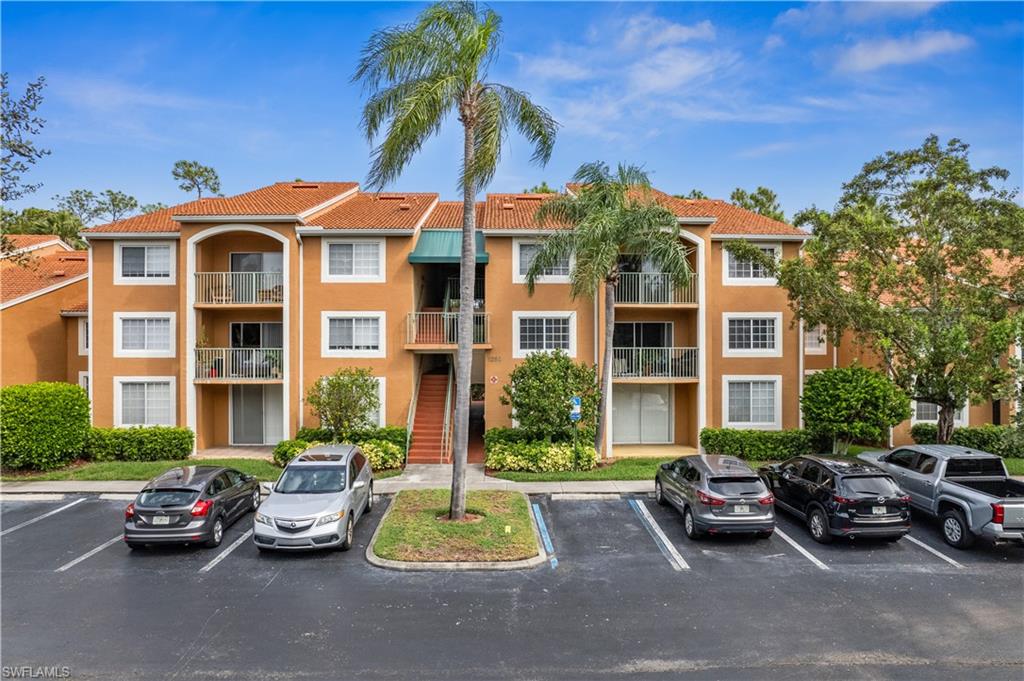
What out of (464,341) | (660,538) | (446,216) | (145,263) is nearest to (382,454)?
(464,341)

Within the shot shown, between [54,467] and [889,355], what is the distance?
87.6 feet

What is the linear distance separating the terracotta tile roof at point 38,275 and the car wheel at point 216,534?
1729cm

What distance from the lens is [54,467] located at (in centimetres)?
1834

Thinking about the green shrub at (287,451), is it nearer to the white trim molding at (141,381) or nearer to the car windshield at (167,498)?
the white trim molding at (141,381)

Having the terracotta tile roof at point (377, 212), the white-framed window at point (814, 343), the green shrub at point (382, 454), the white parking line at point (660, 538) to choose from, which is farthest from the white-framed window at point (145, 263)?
the white-framed window at point (814, 343)

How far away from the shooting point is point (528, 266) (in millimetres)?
20438

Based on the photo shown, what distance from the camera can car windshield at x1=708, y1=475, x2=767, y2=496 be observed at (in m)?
11.7

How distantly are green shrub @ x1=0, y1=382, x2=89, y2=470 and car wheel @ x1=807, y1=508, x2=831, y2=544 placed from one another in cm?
2159

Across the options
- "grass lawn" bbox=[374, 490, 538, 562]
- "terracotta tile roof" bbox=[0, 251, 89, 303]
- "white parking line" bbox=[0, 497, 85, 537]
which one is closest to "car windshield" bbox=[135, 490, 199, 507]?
"grass lawn" bbox=[374, 490, 538, 562]

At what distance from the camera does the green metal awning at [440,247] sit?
20500 mm

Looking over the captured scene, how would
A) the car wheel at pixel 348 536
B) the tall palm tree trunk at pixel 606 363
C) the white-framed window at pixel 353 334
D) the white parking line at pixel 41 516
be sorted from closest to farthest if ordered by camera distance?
the car wheel at pixel 348 536, the white parking line at pixel 41 516, the tall palm tree trunk at pixel 606 363, the white-framed window at pixel 353 334

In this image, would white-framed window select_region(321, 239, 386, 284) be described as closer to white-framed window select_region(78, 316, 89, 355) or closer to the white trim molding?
the white trim molding

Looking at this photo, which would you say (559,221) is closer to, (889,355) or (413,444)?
(413,444)

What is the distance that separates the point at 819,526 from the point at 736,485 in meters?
1.98
